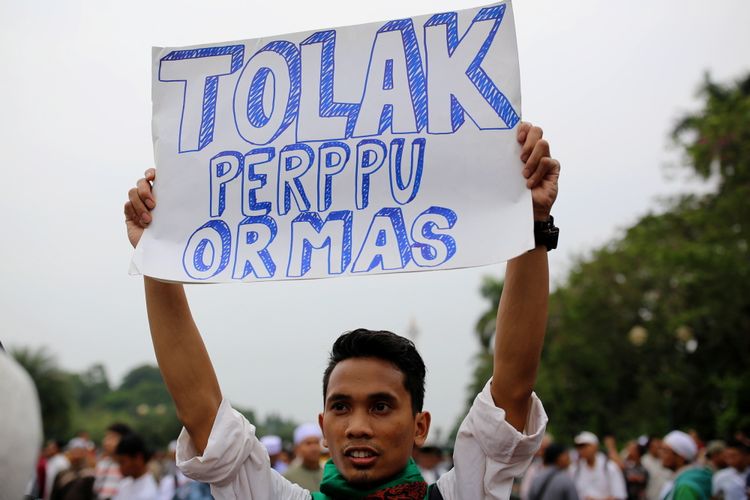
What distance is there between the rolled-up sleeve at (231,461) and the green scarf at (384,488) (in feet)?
0.54

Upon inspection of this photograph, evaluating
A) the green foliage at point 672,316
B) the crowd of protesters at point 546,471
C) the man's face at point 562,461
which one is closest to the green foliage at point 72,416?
the green foliage at point 672,316

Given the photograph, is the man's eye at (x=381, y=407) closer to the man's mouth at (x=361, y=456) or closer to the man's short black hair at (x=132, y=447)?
the man's mouth at (x=361, y=456)

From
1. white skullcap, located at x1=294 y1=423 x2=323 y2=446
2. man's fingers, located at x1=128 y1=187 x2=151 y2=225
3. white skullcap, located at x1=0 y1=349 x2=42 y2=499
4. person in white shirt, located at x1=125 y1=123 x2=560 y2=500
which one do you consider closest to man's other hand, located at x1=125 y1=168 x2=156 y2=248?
man's fingers, located at x1=128 y1=187 x2=151 y2=225

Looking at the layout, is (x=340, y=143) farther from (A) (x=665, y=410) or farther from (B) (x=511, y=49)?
(A) (x=665, y=410)

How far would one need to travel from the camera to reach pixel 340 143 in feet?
9.11

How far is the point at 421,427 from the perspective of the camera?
283 cm

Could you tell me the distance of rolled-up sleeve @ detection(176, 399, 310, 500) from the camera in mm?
2471

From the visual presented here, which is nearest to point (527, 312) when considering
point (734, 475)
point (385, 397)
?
point (385, 397)

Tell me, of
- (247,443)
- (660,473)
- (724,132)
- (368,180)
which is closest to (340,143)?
(368,180)

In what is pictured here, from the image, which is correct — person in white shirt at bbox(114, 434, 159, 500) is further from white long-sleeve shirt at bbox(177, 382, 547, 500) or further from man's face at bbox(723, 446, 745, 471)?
man's face at bbox(723, 446, 745, 471)

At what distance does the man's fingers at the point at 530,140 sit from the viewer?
2527 mm

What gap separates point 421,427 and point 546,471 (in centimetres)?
640

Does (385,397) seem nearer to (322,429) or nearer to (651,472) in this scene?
(322,429)

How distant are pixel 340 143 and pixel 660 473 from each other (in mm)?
10346
